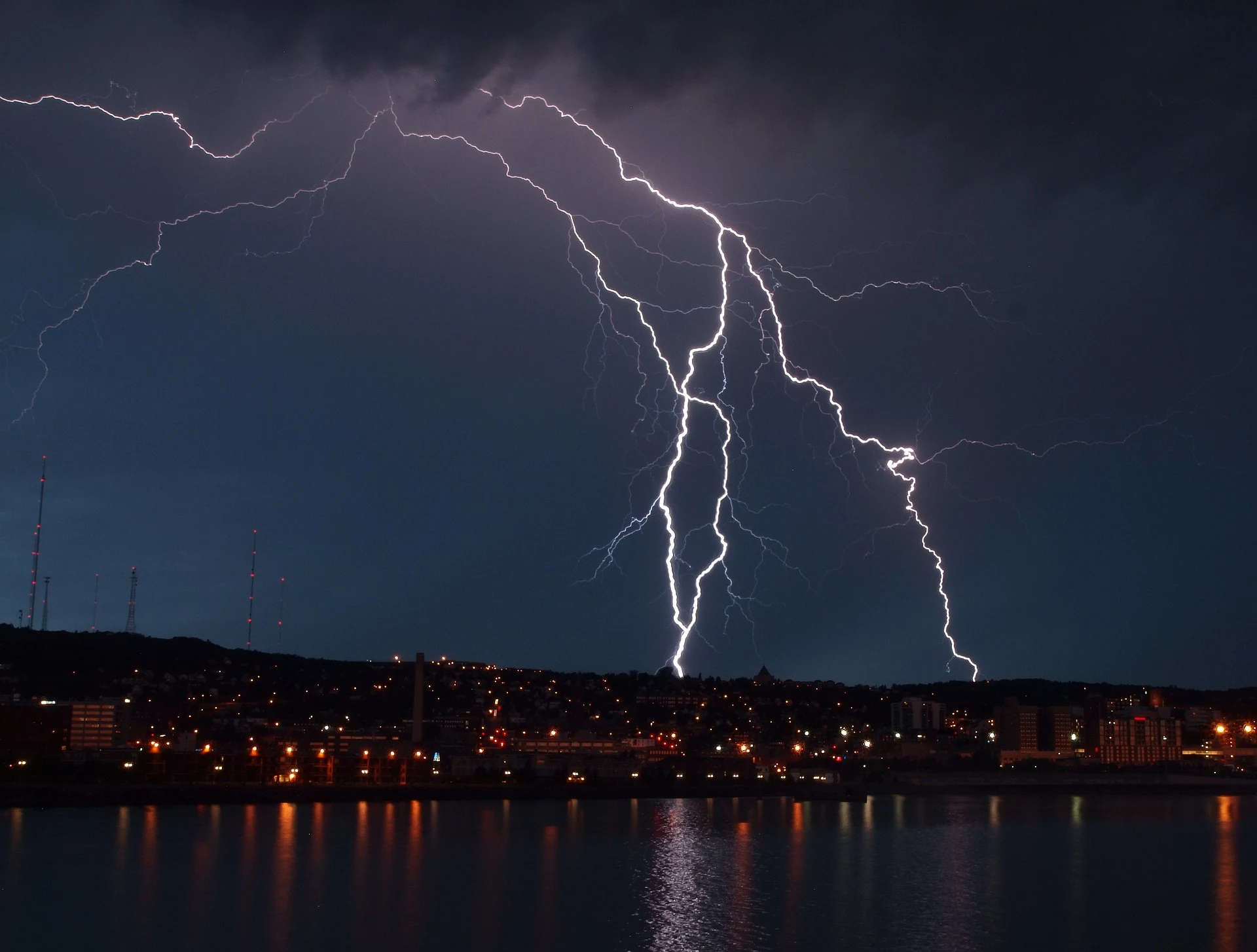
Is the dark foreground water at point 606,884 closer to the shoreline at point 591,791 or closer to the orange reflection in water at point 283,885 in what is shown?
the orange reflection in water at point 283,885

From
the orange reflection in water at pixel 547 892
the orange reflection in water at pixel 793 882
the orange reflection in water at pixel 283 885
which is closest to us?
the orange reflection in water at pixel 283 885

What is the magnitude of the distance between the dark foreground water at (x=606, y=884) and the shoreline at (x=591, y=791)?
184 inches

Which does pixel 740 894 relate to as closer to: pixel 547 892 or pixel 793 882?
pixel 793 882

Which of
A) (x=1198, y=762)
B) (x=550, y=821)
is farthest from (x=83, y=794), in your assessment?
(x=1198, y=762)

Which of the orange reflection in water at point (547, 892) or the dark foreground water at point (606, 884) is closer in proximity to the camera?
the orange reflection in water at point (547, 892)

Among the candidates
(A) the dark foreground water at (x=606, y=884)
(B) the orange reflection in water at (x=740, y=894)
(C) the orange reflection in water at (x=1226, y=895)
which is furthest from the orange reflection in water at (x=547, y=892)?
(C) the orange reflection in water at (x=1226, y=895)

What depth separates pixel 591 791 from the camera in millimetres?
61719

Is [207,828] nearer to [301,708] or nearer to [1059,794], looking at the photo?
[1059,794]

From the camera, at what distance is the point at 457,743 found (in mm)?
74188

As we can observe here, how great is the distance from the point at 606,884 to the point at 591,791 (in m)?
37.1

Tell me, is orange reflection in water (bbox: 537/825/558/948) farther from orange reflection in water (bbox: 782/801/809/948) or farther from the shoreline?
the shoreline

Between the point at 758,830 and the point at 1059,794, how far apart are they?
126 feet

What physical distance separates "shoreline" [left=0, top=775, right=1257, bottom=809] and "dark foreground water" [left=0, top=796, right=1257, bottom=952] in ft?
15.3

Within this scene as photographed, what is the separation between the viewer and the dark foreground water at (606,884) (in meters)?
19.5
